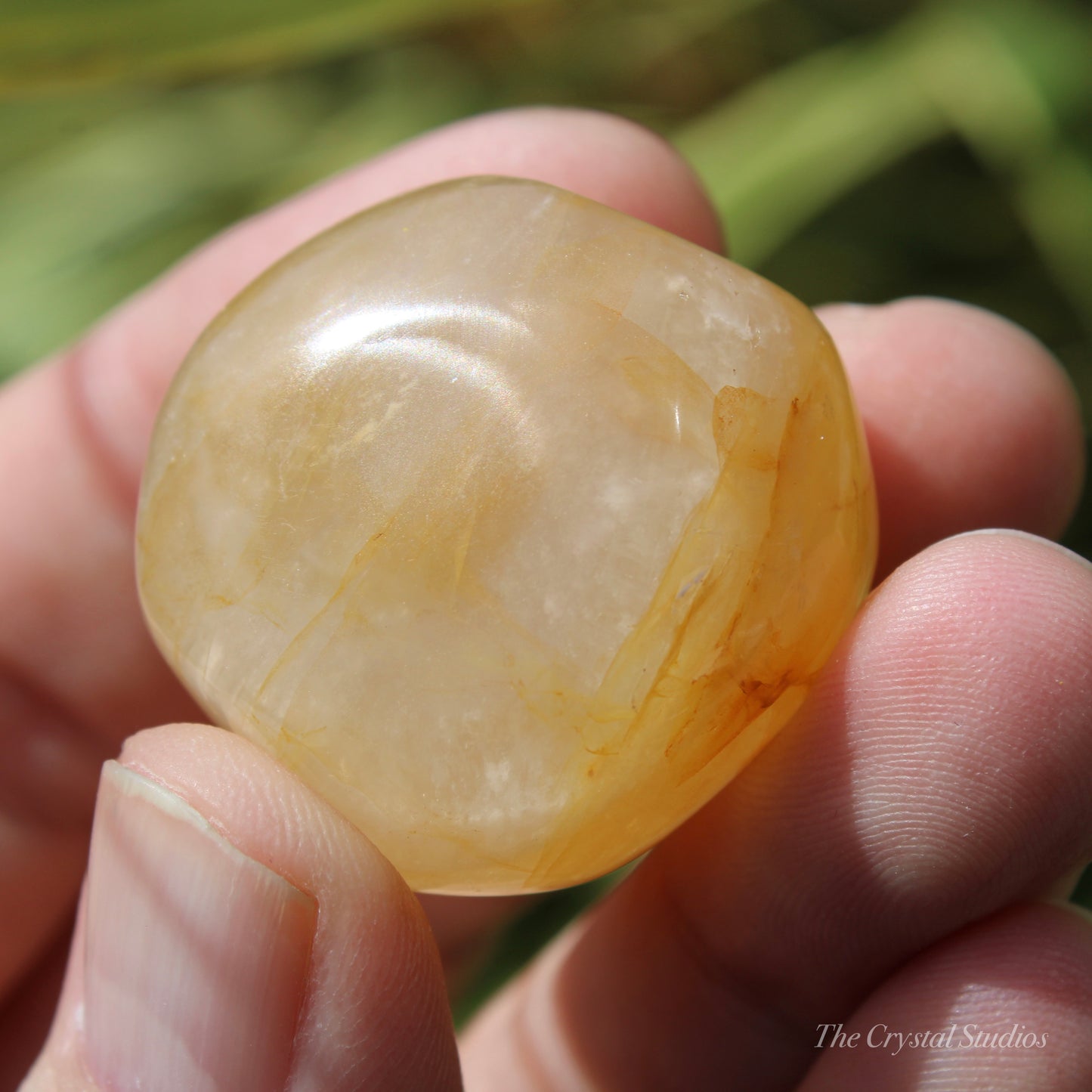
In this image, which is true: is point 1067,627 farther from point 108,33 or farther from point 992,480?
point 108,33

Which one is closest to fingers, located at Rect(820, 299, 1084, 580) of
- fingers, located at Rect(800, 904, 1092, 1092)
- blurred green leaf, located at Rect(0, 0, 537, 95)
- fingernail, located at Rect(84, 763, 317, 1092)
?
fingers, located at Rect(800, 904, 1092, 1092)

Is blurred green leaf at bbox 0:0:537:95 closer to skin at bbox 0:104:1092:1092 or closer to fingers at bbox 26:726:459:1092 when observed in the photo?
skin at bbox 0:104:1092:1092

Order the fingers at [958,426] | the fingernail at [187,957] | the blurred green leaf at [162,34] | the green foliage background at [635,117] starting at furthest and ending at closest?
the green foliage background at [635,117] → the blurred green leaf at [162,34] → the fingers at [958,426] → the fingernail at [187,957]

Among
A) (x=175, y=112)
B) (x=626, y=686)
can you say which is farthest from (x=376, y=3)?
(x=626, y=686)

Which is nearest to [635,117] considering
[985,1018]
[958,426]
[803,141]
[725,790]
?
[803,141]

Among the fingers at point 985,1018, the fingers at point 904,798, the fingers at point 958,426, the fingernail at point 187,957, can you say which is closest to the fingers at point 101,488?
the fingers at point 958,426

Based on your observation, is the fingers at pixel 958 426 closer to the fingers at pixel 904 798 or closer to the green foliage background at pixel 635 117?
the fingers at pixel 904 798
